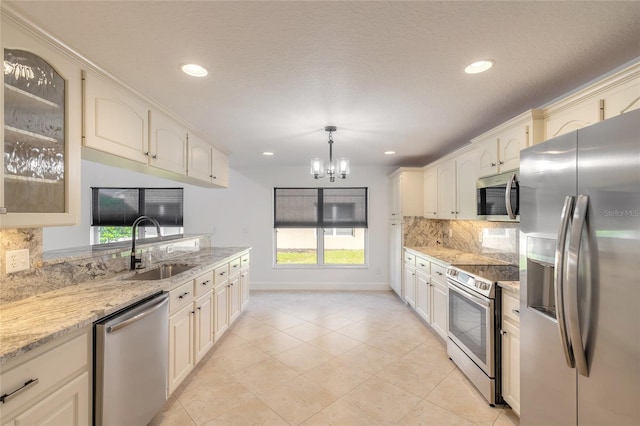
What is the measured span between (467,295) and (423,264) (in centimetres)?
120

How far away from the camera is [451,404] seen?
2.13 m

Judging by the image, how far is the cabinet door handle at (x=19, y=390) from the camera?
1013 mm

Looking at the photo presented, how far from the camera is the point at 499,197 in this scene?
96.4 inches

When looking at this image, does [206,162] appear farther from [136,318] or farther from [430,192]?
[430,192]

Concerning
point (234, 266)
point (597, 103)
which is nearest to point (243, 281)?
point (234, 266)

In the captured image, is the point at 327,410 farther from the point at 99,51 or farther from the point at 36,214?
the point at 99,51

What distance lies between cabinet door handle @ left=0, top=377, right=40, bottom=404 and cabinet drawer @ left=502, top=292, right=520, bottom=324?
8.59 ft

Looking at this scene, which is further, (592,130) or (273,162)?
(273,162)

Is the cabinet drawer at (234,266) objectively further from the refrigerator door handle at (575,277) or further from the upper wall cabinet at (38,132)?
the refrigerator door handle at (575,277)

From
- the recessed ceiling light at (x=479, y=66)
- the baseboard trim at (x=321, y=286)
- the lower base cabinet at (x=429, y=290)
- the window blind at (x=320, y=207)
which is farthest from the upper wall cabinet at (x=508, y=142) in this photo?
the baseboard trim at (x=321, y=286)

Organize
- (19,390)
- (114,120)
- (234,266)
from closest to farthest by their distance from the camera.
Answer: (19,390), (114,120), (234,266)

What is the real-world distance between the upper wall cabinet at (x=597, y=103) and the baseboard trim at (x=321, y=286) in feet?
12.9

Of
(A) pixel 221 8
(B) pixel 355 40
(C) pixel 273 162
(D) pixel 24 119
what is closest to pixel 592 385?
(B) pixel 355 40

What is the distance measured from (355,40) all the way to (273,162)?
3.61 meters
